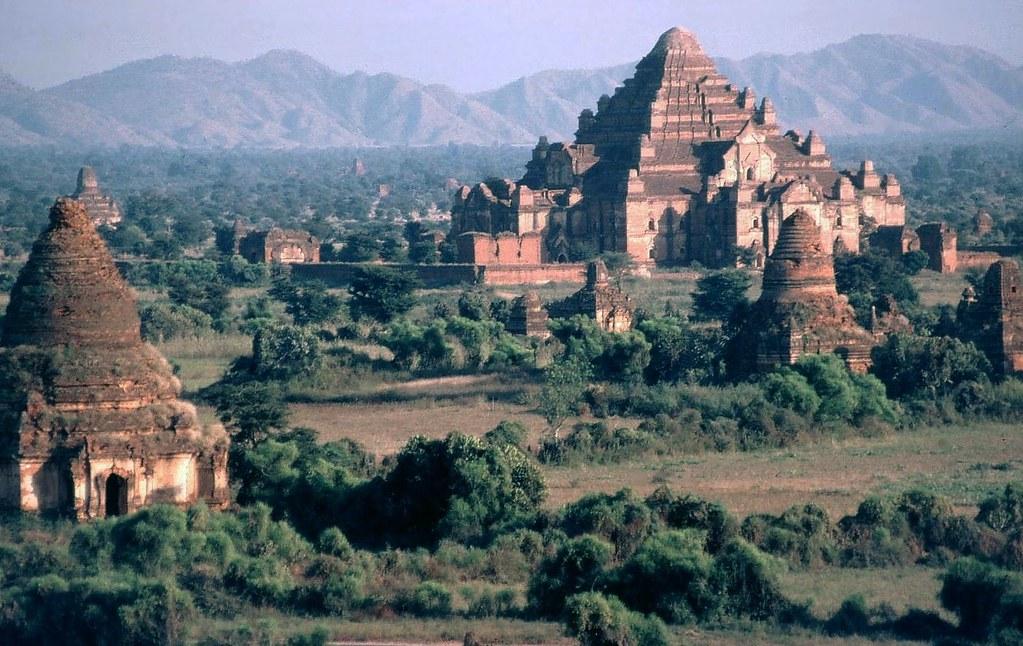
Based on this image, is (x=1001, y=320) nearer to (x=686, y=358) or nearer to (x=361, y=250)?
(x=686, y=358)

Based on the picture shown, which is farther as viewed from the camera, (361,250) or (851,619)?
(361,250)

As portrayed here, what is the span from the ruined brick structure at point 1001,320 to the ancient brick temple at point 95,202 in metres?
62.9

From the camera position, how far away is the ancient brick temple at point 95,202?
115 metres

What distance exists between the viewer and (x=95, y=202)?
118062 mm

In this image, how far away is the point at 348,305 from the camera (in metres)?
68.3

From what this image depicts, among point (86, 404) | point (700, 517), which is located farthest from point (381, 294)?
point (700, 517)

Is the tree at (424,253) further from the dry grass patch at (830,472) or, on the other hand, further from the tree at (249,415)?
the tree at (249,415)

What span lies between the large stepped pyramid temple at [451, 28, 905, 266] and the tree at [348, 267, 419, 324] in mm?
11888

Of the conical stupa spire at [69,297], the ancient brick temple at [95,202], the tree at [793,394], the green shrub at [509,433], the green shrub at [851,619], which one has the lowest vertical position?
the green shrub at [851,619]

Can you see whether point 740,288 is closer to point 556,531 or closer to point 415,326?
point 415,326

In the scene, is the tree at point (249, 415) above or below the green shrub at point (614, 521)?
above

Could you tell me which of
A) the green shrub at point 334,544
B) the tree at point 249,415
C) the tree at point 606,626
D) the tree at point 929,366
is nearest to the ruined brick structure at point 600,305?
the tree at point 929,366

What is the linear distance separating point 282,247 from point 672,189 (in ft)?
42.5

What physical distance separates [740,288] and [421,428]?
2223 centimetres
